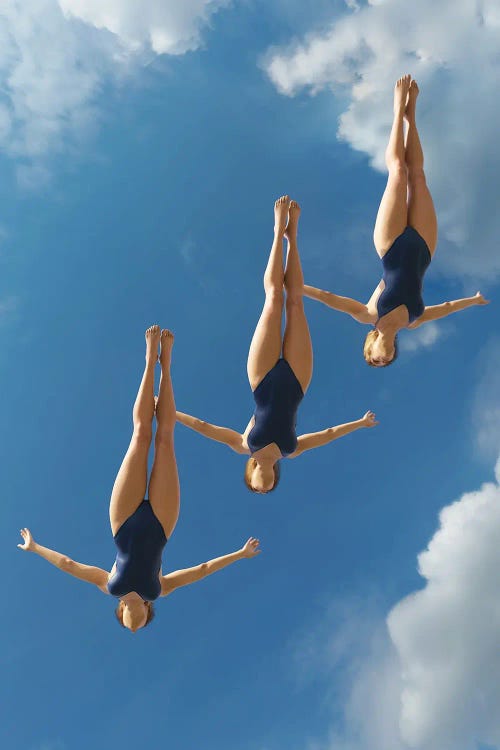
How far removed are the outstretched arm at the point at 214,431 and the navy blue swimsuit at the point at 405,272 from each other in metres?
2.62

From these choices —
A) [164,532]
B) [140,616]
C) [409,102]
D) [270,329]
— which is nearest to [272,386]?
[270,329]

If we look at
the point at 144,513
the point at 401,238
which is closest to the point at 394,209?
the point at 401,238

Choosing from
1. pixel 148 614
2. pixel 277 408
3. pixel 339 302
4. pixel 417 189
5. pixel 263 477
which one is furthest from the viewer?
pixel 339 302

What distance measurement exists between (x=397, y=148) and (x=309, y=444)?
424 centimetres

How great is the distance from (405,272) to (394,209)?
852 millimetres

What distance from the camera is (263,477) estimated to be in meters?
9.87

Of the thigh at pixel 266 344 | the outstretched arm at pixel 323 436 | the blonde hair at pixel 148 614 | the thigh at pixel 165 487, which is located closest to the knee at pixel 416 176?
the thigh at pixel 266 344

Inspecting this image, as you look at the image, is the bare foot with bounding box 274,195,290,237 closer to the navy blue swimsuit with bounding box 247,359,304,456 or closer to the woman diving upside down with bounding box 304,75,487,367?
the woman diving upside down with bounding box 304,75,487,367

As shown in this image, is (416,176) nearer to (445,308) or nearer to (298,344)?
(445,308)

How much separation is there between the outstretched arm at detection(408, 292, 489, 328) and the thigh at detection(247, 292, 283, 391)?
2.01 m

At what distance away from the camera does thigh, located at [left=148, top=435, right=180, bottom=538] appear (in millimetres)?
9414

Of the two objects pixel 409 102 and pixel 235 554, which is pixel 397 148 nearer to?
pixel 409 102

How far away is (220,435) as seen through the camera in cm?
1021

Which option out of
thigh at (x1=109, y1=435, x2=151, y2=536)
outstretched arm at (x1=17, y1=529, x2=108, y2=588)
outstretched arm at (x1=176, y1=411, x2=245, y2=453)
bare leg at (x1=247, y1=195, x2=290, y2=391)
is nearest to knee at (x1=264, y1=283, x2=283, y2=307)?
bare leg at (x1=247, y1=195, x2=290, y2=391)
